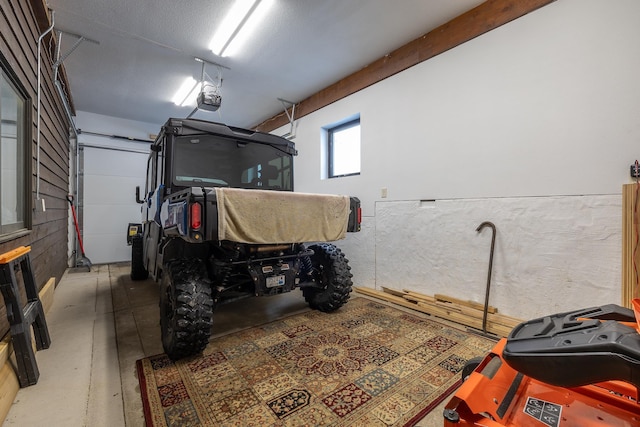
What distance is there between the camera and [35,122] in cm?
269

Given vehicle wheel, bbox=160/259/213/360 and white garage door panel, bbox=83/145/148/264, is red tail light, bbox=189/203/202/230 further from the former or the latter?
white garage door panel, bbox=83/145/148/264

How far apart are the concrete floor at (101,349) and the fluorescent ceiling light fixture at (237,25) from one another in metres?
3.26

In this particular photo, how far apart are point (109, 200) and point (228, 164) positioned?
17.2 ft

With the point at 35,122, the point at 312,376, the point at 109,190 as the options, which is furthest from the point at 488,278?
the point at 109,190

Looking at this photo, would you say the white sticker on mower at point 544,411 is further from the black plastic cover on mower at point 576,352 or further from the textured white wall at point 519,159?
the textured white wall at point 519,159

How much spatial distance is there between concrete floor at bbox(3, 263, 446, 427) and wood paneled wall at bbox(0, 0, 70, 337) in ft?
1.41

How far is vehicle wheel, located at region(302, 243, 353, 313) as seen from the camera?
2930 millimetres

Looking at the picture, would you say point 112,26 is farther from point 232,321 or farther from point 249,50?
point 232,321

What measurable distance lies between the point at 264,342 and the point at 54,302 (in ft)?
9.49

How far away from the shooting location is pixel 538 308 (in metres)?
2.49

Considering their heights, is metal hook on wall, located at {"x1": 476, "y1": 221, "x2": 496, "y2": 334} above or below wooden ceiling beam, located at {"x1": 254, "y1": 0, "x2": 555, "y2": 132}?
below

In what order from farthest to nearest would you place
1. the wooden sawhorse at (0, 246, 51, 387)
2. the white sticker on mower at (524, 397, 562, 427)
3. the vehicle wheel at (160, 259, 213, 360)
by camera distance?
the vehicle wheel at (160, 259, 213, 360) < the wooden sawhorse at (0, 246, 51, 387) < the white sticker on mower at (524, 397, 562, 427)

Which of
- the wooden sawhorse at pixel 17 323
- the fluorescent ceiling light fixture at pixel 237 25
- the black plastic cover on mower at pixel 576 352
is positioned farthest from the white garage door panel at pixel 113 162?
the black plastic cover on mower at pixel 576 352

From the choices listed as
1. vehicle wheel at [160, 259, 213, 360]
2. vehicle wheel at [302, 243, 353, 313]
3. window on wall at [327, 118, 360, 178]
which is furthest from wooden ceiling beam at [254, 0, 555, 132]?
vehicle wheel at [160, 259, 213, 360]
